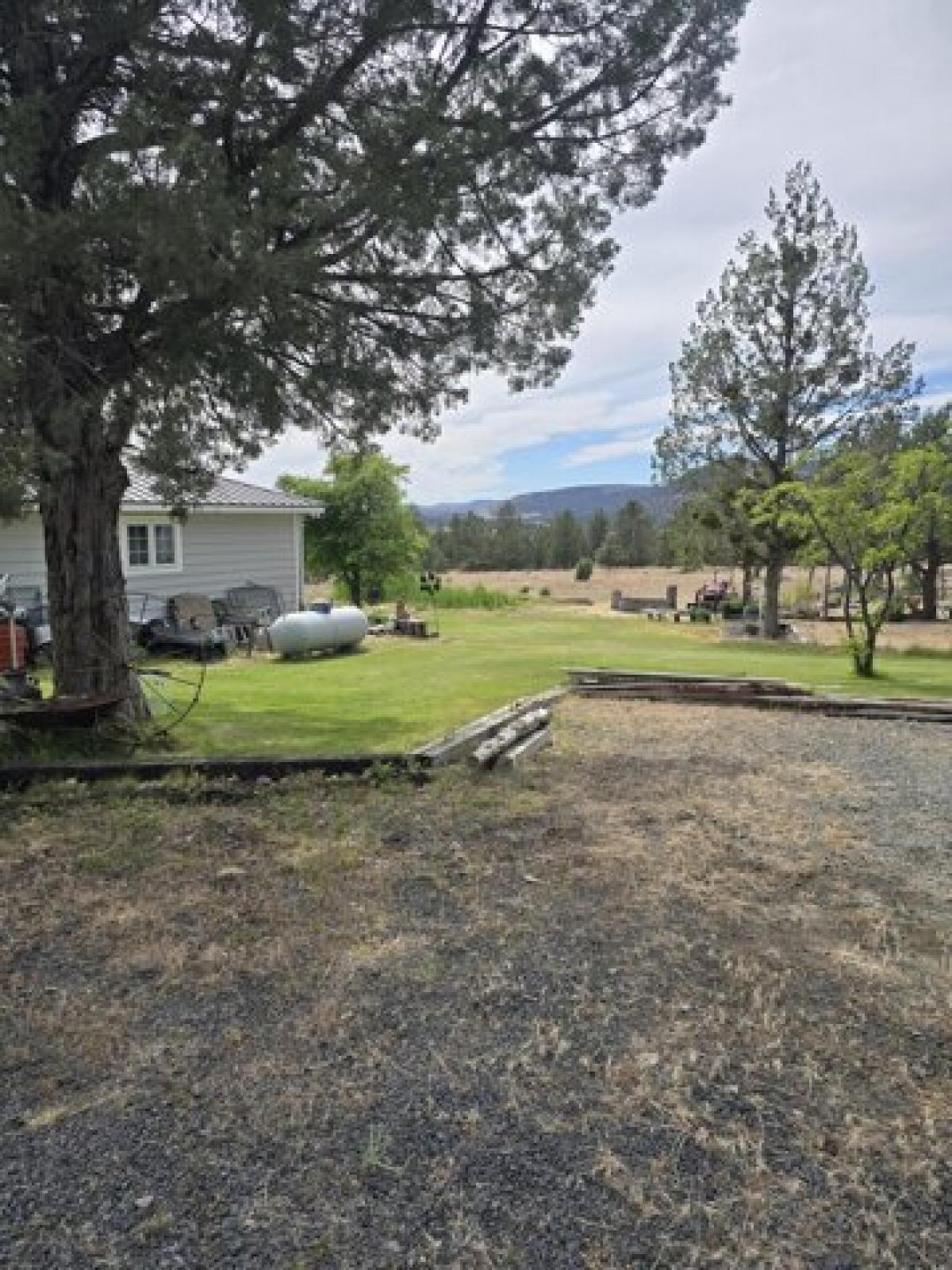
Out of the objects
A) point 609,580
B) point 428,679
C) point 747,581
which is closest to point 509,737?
point 428,679

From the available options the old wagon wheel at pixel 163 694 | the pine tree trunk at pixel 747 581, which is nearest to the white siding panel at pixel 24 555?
the old wagon wheel at pixel 163 694

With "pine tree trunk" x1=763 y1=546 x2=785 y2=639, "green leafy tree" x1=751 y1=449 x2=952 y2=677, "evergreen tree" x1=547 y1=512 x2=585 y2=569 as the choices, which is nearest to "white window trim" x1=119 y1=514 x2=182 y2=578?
"green leafy tree" x1=751 y1=449 x2=952 y2=677

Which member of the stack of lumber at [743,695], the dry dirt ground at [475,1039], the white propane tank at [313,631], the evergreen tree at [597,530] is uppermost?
the evergreen tree at [597,530]

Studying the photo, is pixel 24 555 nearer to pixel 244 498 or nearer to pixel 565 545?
pixel 244 498

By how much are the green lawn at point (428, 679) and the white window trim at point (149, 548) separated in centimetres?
279

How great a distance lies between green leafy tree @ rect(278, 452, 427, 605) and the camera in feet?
70.0

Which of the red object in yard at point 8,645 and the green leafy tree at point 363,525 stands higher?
the green leafy tree at point 363,525

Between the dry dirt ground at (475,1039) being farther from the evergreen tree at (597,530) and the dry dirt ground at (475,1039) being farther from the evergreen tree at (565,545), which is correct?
the evergreen tree at (597,530)

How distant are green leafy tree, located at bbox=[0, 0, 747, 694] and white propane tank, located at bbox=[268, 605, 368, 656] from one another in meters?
6.29

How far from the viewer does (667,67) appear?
6.02m

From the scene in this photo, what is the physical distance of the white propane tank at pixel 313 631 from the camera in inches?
520

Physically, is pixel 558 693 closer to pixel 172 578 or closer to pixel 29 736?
pixel 29 736

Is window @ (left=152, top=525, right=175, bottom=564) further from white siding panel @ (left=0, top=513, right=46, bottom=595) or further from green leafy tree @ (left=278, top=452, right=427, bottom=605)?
green leafy tree @ (left=278, top=452, right=427, bottom=605)

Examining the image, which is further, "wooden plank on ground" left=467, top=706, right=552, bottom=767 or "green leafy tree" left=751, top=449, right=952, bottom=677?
"green leafy tree" left=751, top=449, right=952, bottom=677
